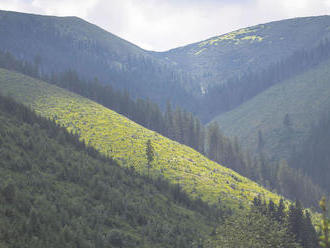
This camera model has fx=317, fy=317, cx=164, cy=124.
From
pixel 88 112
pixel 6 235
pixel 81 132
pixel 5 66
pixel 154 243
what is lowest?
pixel 154 243

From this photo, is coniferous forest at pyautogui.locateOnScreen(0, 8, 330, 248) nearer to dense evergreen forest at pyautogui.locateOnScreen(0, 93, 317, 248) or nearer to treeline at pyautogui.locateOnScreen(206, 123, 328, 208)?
dense evergreen forest at pyautogui.locateOnScreen(0, 93, 317, 248)

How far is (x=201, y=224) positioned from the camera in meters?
50.2

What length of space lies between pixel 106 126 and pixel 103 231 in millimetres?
62085

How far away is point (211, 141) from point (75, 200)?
8958cm

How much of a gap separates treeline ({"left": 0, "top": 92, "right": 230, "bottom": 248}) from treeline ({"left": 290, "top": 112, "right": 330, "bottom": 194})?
96.6 metres

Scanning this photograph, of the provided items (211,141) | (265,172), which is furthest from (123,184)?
(265,172)

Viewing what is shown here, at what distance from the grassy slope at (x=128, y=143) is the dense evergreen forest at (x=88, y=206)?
1321cm

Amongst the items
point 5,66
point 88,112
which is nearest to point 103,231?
point 88,112

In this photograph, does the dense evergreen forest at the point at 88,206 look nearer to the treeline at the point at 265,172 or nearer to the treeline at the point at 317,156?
the treeline at the point at 265,172

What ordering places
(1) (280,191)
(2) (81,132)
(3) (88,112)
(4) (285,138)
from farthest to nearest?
(4) (285,138) → (1) (280,191) → (3) (88,112) → (2) (81,132)

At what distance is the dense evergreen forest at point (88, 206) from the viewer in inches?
1135

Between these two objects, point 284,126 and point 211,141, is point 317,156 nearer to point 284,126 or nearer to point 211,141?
point 284,126

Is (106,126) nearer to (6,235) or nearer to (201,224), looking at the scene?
(201,224)

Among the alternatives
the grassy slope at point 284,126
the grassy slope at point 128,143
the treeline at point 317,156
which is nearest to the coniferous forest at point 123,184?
the grassy slope at point 128,143
